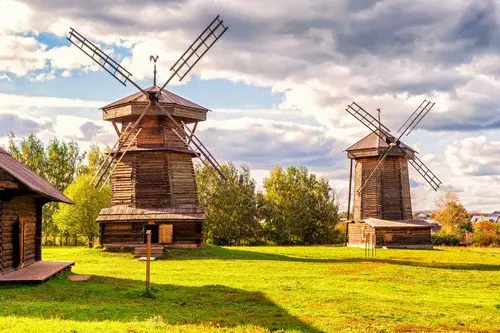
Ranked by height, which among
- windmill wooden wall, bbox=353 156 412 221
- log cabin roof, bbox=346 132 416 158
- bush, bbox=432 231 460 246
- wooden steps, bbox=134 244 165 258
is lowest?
bush, bbox=432 231 460 246

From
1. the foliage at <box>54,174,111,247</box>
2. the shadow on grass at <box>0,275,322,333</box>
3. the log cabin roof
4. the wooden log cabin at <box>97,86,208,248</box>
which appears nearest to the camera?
the shadow on grass at <box>0,275,322,333</box>

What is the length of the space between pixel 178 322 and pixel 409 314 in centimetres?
683

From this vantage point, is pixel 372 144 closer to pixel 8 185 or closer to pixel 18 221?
pixel 18 221

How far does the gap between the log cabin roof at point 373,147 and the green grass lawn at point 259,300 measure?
26.2 metres

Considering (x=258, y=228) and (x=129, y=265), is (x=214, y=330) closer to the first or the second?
(x=129, y=265)

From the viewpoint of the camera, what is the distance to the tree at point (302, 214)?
232 feet

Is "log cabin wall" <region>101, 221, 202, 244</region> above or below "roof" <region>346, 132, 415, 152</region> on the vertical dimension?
below

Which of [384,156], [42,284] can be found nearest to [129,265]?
[42,284]

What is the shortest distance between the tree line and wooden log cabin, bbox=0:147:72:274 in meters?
39.3

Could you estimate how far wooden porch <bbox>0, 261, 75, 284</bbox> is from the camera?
21266 millimetres

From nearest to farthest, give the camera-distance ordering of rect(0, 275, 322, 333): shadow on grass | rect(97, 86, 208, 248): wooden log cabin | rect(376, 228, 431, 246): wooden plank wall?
rect(0, 275, 322, 333): shadow on grass → rect(97, 86, 208, 248): wooden log cabin → rect(376, 228, 431, 246): wooden plank wall

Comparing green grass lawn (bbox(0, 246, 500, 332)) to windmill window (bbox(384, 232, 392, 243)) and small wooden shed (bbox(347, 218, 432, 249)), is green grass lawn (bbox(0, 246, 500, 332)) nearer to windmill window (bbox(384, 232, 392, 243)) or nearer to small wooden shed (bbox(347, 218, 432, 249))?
small wooden shed (bbox(347, 218, 432, 249))

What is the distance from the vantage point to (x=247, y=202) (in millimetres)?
70125

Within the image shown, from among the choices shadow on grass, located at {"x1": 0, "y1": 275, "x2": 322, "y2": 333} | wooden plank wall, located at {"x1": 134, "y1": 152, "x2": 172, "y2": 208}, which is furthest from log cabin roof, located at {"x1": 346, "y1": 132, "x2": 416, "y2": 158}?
shadow on grass, located at {"x1": 0, "y1": 275, "x2": 322, "y2": 333}
